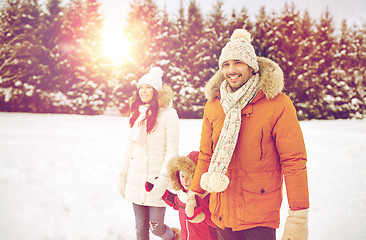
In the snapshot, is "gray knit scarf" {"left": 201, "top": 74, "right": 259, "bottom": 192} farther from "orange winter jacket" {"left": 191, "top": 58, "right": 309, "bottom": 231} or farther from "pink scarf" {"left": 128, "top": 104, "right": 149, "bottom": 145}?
"pink scarf" {"left": 128, "top": 104, "right": 149, "bottom": 145}

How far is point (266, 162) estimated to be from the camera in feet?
5.65

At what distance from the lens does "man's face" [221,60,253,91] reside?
73.7 inches

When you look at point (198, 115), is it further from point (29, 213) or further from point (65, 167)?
point (29, 213)

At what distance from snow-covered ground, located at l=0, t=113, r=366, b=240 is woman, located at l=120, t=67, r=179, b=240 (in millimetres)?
843

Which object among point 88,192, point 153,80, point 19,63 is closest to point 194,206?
point 153,80

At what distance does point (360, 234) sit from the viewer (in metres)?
3.48

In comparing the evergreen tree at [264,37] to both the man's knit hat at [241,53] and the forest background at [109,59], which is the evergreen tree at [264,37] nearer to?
the forest background at [109,59]

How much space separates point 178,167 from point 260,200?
38.5 inches

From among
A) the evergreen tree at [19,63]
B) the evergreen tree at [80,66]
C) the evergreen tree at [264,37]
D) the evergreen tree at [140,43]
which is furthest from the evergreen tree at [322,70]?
the evergreen tree at [19,63]

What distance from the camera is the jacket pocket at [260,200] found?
67.5 inches

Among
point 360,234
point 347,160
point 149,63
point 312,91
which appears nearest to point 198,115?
point 149,63

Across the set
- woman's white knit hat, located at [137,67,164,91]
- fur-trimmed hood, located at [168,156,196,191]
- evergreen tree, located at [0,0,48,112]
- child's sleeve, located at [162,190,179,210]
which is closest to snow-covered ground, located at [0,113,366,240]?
child's sleeve, located at [162,190,179,210]

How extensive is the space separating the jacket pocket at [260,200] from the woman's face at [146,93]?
1.51 metres

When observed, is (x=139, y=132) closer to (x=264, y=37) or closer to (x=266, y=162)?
(x=266, y=162)
